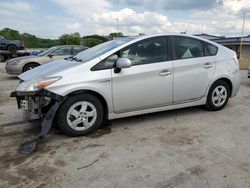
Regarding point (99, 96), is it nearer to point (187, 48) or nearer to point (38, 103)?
point (38, 103)

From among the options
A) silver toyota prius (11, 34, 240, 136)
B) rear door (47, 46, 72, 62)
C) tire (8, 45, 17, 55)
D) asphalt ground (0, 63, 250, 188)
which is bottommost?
asphalt ground (0, 63, 250, 188)

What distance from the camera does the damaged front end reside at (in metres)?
3.54

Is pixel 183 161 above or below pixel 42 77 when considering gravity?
below

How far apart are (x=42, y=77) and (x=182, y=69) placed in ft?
7.80

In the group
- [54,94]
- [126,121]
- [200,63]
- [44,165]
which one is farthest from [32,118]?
[200,63]

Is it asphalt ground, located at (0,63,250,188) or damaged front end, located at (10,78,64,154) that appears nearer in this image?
asphalt ground, located at (0,63,250,188)

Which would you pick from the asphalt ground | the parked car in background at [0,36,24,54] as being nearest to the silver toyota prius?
the asphalt ground

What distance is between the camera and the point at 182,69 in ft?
14.8

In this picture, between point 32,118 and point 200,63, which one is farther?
point 200,63

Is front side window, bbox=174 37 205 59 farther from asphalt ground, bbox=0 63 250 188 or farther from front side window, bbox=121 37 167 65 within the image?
asphalt ground, bbox=0 63 250 188

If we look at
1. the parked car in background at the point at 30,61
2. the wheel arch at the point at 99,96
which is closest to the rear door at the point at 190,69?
the wheel arch at the point at 99,96

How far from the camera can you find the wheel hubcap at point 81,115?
378cm

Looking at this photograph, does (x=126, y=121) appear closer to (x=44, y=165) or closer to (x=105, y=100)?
(x=105, y=100)

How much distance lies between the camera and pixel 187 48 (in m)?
4.71
